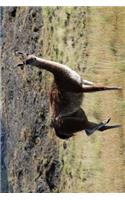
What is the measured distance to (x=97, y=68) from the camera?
3.94 m

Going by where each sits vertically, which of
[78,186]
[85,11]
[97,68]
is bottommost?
[78,186]

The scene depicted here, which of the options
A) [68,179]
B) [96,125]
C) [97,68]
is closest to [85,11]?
[97,68]

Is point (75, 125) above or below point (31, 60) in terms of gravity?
below

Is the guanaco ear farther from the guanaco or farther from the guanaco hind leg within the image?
the guanaco hind leg

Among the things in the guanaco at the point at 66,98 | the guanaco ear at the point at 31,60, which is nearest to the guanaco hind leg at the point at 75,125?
the guanaco at the point at 66,98

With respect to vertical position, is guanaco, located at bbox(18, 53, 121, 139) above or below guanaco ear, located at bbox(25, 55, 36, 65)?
below

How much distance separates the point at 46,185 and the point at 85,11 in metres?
0.81

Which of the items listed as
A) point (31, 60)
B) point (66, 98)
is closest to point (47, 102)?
point (66, 98)

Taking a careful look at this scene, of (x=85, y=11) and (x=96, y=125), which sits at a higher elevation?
(x=85, y=11)

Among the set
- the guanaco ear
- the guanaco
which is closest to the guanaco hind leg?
the guanaco

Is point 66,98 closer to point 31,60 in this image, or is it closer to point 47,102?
point 47,102

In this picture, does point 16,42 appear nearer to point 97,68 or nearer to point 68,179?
point 97,68

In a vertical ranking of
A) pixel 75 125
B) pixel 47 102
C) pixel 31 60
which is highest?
pixel 31 60

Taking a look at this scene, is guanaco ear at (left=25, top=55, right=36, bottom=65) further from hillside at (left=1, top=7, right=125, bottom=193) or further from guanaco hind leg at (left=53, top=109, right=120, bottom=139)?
guanaco hind leg at (left=53, top=109, right=120, bottom=139)
